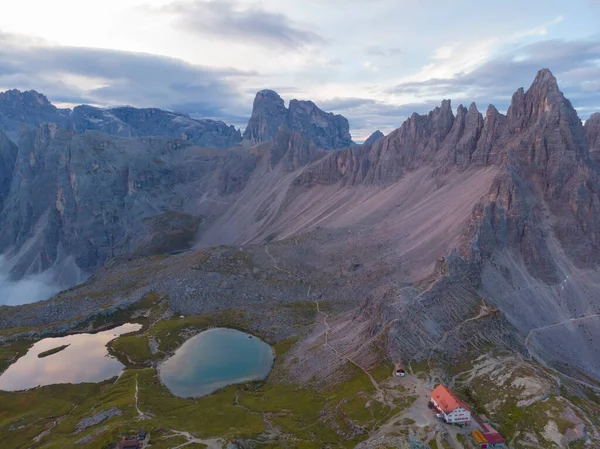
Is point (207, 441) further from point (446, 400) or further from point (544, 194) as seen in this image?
point (544, 194)

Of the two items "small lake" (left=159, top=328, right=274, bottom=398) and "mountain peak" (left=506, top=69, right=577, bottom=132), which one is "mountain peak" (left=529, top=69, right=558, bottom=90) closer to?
"mountain peak" (left=506, top=69, right=577, bottom=132)

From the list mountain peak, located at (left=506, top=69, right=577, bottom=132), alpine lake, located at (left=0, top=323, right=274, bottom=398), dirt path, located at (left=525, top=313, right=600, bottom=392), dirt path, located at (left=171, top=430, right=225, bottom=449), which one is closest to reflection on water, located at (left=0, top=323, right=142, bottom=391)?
alpine lake, located at (left=0, top=323, right=274, bottom=398)

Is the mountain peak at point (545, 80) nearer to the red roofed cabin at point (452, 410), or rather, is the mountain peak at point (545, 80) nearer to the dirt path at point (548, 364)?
the dirt path at point (548, 364)

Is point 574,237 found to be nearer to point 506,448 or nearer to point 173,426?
point 506,448

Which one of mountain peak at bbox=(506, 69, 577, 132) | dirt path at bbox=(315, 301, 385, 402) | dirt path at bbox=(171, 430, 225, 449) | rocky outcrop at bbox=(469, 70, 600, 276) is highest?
mountain peak at bbox=(506, 69, 577, 132)

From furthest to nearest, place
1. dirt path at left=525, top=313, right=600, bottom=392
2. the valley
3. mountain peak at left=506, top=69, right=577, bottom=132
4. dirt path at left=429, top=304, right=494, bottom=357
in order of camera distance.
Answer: mountain peak at left=506, top=69, right=577, bottom=132
dirt path at left=525, top=313, right=600, bottom=392
dirt path at left=429, top=304, right=494, bottom=357
the valley

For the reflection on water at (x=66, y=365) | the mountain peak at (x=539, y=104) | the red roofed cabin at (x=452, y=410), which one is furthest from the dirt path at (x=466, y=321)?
the mountain peak at (x=539, y=104)

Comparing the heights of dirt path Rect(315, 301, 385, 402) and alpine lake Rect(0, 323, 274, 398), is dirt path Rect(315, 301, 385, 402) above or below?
above
